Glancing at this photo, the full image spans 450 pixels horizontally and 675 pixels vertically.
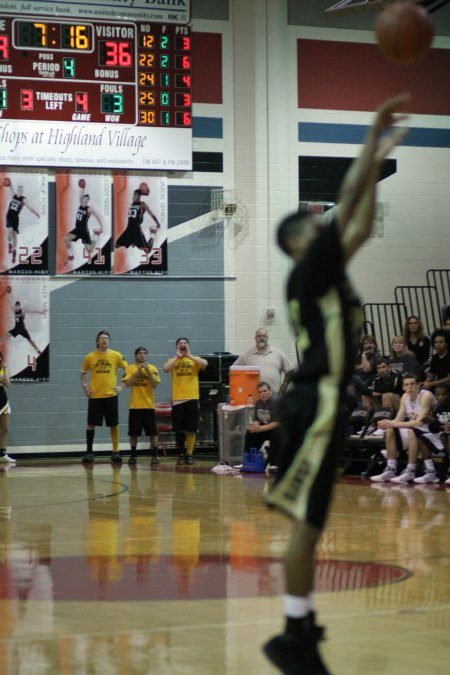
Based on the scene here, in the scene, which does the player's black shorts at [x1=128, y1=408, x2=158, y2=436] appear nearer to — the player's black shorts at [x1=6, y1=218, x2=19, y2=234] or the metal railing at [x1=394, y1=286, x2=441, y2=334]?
the player's black shorts at [x1=6, y1=218, x2=19, y2=234]

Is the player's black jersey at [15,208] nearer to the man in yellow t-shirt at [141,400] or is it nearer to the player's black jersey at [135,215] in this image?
the player's black jersey at [135,215]

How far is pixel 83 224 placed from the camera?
17.3 metres

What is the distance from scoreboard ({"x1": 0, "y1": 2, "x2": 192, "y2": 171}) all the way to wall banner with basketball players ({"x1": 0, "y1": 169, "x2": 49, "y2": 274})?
30cm

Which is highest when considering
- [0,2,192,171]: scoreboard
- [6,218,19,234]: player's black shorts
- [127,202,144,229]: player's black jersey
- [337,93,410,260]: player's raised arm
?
[0,2,192,171]: scoreboard

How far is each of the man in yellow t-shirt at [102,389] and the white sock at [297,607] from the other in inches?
496

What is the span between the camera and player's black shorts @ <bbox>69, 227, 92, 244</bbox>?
17297 mm

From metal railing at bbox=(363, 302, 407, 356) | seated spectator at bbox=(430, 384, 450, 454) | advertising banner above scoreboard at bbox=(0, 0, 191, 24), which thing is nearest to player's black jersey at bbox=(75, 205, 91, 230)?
advertising banner above scoreboard at bbox=(0, 0, 191, 24)

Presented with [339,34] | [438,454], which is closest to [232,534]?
[438,454]

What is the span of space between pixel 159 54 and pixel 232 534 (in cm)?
1047

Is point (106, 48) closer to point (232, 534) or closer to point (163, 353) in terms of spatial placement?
point (163, 353)

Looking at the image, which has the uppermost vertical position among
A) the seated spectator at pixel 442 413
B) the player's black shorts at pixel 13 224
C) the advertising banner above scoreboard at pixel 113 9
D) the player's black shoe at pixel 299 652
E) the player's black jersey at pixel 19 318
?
the advertising banner above scoreboard at pixel 113 9

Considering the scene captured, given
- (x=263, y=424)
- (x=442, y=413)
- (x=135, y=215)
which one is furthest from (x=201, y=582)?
(x=135, y=215)

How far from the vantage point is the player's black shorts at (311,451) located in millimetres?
3682

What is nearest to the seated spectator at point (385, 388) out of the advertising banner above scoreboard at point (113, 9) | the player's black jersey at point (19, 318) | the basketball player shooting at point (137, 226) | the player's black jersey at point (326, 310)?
the basketball player shooting at point (137, 226)
